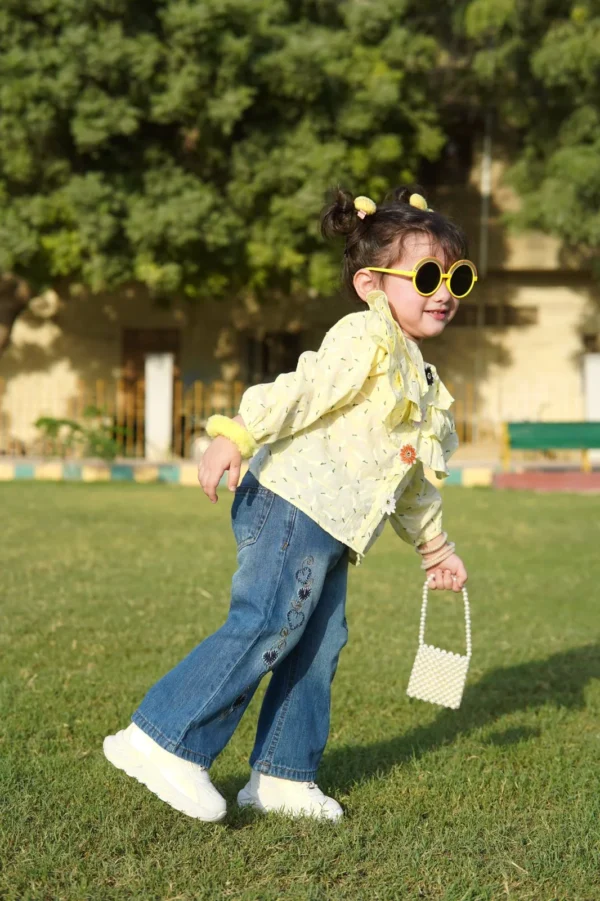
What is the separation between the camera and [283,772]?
284 cm

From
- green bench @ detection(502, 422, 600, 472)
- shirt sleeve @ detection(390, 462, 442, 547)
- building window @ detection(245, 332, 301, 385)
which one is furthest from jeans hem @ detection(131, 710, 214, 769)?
building window @ detection(245, 332, 301, 385)

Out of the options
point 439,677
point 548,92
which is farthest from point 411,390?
point 548,92

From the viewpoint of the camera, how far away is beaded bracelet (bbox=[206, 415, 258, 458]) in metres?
2.52

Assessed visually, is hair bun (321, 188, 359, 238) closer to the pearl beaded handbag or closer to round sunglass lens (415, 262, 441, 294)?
round sunglass lens (415, 262, 441, 294)

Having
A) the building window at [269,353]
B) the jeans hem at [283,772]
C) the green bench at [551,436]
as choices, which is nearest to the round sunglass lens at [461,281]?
the jeans hem at [283,772]

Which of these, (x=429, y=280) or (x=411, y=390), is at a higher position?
(x=429, y=280)

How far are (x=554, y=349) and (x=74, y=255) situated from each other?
27.7ft

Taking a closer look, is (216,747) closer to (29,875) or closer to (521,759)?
(29,875)

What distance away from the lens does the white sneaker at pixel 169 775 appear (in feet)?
8.36

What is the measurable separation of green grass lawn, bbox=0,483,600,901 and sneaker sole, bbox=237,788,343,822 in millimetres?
37

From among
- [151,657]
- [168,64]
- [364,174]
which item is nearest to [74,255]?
[168,64]

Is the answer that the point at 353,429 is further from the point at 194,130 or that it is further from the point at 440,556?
the point at 194,130

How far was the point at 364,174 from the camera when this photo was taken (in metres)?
16.1

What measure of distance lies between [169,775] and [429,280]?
1306 mm
